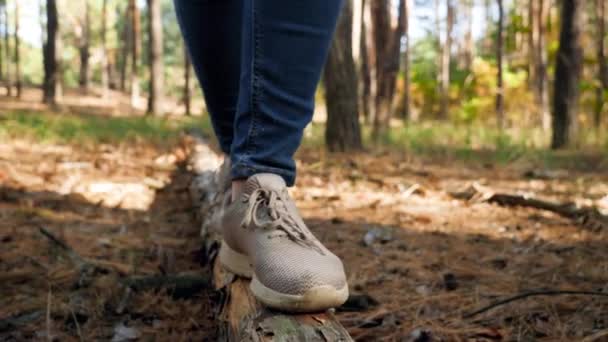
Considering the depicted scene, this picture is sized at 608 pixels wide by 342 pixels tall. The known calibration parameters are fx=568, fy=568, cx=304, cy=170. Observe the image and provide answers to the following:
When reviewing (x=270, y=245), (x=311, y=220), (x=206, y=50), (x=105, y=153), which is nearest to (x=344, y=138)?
(x=105, y=153)

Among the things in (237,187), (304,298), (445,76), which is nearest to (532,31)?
(445,76)

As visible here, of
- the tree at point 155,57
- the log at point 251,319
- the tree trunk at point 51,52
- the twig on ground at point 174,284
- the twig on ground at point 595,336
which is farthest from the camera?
the tree at point 155,57

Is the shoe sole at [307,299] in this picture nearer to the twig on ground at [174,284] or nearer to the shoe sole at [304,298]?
the shoe sole at [304,298]

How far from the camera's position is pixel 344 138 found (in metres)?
5.47

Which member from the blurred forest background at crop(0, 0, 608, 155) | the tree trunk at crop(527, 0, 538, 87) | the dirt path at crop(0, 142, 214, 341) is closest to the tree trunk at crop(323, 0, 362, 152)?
the blurred forest background at crop(0, 0, 608, 155)

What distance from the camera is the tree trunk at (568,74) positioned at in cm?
619

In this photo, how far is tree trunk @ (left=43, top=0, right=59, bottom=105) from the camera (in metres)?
12.2

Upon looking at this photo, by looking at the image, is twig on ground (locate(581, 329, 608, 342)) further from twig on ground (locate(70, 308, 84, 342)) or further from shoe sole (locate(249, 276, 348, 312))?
twig on ground (locate(70, 308, 84, 342))

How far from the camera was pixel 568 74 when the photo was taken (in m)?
6.38

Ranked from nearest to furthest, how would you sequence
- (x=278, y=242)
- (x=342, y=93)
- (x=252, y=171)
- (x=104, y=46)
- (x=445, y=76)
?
1. (x=278, y=242)
2. (x=252, y=171)
3. (x=342, y=93)
4. (x=445, y=76)
5. (x=104, y=46)

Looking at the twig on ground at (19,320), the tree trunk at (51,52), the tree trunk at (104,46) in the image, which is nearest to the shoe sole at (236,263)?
the twig on ground at (19,320)

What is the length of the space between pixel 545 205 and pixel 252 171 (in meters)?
2.10

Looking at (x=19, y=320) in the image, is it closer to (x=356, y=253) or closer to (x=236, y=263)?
(x=236, y=263)

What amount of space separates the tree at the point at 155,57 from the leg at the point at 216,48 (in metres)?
11.6
